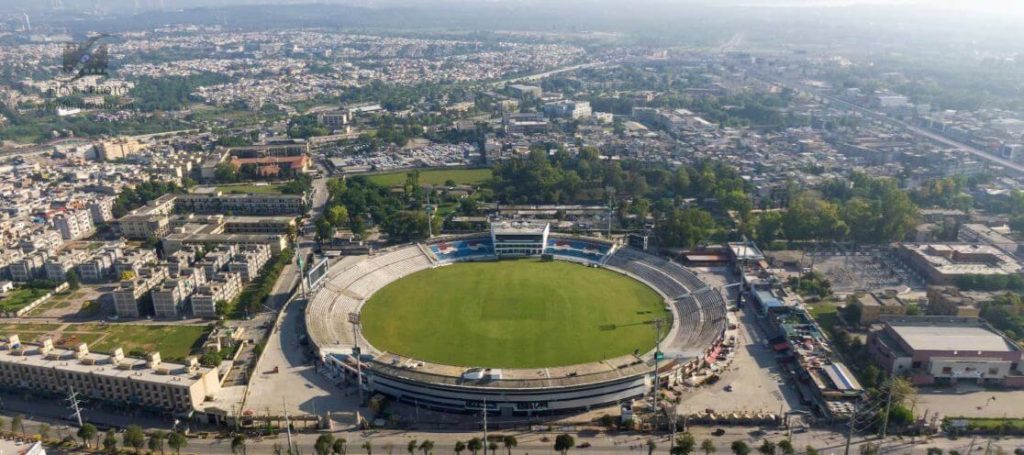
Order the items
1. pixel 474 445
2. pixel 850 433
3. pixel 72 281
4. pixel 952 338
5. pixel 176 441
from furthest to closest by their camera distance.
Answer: pixel 72 281 < pixel 952 338 < pixel 176 441 < pixel 474 445 < pixel 850 433

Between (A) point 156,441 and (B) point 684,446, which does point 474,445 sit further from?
(A) point 156,441

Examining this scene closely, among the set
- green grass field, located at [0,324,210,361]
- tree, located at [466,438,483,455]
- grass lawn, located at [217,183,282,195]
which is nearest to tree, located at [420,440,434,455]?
tree, located at [466,438,483,455]

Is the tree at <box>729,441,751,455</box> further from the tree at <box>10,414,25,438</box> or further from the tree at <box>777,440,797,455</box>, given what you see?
the tree at <box>10,414,25,438</box>

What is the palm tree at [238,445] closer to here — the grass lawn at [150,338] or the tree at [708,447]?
the grass lawn at [150,338]

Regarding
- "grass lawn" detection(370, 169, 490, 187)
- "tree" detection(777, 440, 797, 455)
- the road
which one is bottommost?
"tree" detection(777, 440, 797, 455)

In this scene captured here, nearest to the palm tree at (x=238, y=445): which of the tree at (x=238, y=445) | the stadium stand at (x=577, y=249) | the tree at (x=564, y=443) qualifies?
the tree at (x=238, y=445)

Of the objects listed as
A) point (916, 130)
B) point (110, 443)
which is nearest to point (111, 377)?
point (110, 443)
